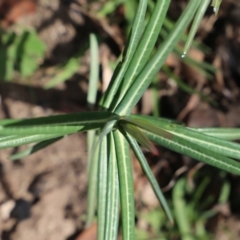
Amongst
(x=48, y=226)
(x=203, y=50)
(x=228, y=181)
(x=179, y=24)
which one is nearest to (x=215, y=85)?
(x=203, y=50)

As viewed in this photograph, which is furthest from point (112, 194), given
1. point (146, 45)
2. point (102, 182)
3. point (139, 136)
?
point (146, 45)

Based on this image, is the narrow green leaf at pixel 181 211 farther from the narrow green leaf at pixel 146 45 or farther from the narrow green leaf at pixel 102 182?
the narrow green leaf at pixel 146 45

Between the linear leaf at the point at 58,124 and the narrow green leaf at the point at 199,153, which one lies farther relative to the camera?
the narrow green leaf at the point at 199,153

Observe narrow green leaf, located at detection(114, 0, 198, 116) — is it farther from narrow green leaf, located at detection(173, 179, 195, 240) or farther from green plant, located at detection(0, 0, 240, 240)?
narrow green leaf, located at detection(173, 179, 195, 240)

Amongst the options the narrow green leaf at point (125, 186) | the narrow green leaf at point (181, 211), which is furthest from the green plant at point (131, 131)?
the narrow green leaf at point (181, 211)

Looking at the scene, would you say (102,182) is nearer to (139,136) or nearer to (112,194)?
(112,194)

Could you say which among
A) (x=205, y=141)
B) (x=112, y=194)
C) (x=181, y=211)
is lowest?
(x=181, y=211)

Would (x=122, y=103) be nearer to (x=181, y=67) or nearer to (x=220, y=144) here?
(x=220, y=144)
